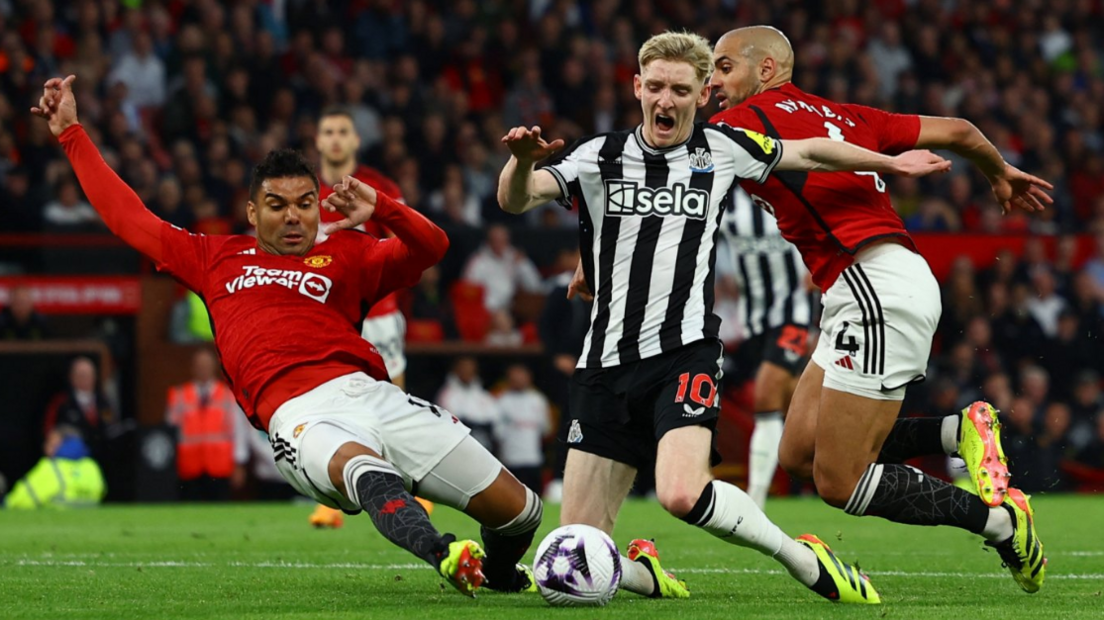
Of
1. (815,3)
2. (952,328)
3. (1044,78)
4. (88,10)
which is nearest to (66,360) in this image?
(88,10)

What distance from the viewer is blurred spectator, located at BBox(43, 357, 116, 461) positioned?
13.5 metres

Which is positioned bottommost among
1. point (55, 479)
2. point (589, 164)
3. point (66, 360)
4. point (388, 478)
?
point (55, 479)

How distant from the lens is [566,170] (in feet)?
20.0

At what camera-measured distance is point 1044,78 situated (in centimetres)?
2114

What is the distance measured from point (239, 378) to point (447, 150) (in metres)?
11.0

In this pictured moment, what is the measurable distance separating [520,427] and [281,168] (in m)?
8.47

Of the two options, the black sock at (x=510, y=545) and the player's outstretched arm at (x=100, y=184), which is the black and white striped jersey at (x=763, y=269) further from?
the player's outstretched arm at (x=100, y=184)

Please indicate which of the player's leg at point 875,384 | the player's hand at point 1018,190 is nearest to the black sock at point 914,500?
the player's leg at point 875,384

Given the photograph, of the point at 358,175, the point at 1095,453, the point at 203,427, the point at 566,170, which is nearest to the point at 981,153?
the point at 566,170

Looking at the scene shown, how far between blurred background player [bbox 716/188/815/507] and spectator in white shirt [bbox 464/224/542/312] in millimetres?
4299

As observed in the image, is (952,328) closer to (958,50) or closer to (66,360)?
(958,50)

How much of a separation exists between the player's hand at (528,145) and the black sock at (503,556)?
146 centimetres

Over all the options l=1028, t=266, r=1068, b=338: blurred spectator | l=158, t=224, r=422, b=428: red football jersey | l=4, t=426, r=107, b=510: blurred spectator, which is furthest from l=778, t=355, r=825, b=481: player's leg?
l=1028, t=266, r=1068, b=338: blurred spectator

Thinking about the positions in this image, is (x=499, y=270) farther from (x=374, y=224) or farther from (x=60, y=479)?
(x=374, y=224)
